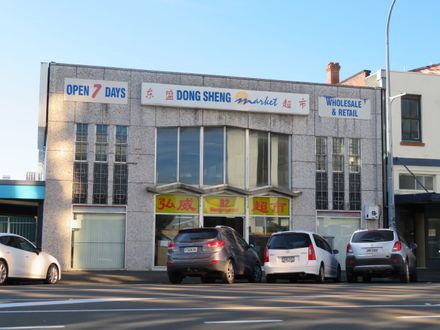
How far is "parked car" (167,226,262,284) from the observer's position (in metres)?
17.2

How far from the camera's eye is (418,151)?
93.1 feet

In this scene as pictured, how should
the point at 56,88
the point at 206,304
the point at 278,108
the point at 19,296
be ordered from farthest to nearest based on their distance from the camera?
1. the point at 278,108
2. the point at 56,88
3. the point at 19,296
4. the point at 206,304

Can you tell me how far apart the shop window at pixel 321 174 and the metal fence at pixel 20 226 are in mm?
11757

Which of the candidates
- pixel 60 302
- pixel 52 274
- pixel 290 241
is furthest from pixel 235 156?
pixel 60 302

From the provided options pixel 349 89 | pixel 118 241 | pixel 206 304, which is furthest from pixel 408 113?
pixel 206 304

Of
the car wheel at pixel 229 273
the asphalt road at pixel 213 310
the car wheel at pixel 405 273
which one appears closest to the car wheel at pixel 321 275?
the car wheel at pixel 405 273

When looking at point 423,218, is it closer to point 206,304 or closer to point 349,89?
point 349,89

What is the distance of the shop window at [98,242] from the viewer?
78.5 feet

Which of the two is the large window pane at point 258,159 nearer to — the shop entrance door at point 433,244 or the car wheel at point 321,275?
the shop entrance door at point 433,244

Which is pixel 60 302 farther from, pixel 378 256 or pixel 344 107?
pixel 344 107

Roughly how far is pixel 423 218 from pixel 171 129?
12.0 metres

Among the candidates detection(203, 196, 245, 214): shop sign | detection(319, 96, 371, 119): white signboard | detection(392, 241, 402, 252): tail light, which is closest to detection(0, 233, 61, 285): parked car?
detection(203, 196, 245, 214): shop sign

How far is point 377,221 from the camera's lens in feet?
89.6

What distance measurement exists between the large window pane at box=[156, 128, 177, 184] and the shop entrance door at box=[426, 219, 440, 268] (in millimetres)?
11770
